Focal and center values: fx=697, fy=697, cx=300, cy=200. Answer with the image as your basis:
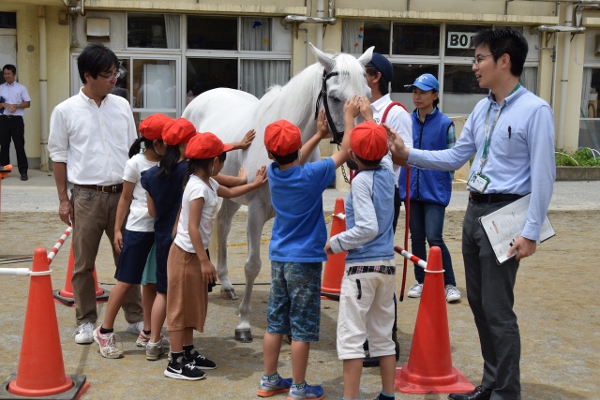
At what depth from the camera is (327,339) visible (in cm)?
514

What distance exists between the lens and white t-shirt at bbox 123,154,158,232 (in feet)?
15.3

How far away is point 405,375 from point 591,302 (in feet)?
8.84

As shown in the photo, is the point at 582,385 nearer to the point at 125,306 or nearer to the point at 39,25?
the point at 125,306

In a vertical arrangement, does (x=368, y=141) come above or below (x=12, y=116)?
above

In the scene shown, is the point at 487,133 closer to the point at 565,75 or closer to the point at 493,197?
the point at 493,197

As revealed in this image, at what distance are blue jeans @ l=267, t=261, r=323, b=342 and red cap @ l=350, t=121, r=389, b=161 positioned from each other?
72cm

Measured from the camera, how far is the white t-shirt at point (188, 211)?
419cm

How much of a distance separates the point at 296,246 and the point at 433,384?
1207 millimetres

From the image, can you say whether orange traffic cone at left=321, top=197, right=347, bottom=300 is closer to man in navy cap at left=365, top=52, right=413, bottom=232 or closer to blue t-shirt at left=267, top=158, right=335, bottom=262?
man in navy cap at left=365, top=52, right=413, bottom=232

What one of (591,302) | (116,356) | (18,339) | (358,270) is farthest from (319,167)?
(591,302)

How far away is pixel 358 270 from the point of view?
3.73 m

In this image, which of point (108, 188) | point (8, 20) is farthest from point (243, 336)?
point (8, 20)

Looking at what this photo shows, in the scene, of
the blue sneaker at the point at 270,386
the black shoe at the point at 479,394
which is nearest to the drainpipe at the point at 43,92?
the blue sneaker at the point at 270,386

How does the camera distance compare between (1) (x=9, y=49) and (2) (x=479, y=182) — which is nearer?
(2) (x=479, y=182)
